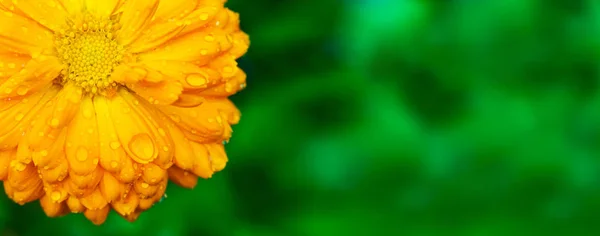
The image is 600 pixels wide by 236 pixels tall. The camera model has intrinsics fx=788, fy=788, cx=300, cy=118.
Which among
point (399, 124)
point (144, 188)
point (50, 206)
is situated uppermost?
point (399, 124)

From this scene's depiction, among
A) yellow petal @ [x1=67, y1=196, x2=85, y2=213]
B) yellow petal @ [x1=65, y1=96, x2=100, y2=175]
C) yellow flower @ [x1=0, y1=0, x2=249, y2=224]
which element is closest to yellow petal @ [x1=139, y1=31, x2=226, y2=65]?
yellow flower @ [x1=0, y1=0, x2=249, y2=224]

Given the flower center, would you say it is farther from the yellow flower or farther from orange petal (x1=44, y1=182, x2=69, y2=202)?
orange petal (x1=44, y1=182, x2=69, y2=202)

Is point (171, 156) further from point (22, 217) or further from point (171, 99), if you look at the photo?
point (22, 217)

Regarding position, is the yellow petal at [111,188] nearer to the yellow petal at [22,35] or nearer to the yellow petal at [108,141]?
the yellow petal at [108,141]

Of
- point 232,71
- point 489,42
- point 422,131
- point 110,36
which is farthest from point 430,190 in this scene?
point 110,36

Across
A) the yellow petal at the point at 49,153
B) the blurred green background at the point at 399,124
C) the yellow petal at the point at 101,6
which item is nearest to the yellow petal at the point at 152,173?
the yellow petal at the point at 49,153

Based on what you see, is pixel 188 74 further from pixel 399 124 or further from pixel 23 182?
pixel 399 124

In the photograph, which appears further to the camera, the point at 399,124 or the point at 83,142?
the point at 399,124

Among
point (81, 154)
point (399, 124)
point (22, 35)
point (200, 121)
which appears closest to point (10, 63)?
point (22, 35)
